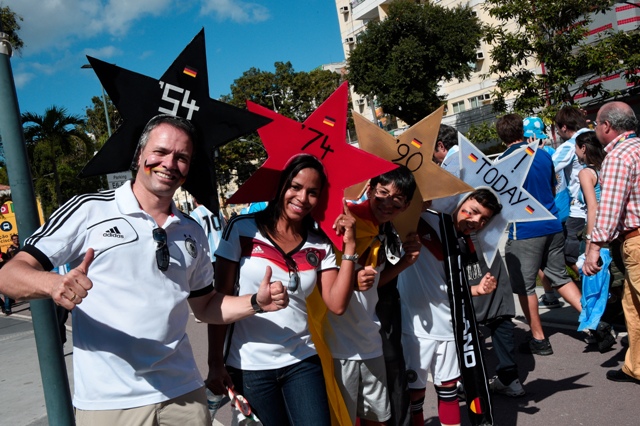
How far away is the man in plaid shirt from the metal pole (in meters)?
3.54

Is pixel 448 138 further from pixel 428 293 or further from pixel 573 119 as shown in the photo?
pixel 573 119

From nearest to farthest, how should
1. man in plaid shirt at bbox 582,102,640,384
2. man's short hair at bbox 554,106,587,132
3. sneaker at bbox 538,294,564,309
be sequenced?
man in plaid shirt at bbox 582,102,640,384 → man's short hair at bbox 554,106,587,132 → sneaker at bbox 538,294,564,309

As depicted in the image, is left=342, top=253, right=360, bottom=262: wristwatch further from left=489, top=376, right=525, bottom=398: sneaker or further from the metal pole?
left=489, top=376, right=525, bottom=398: sneaker

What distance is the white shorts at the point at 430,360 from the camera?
146 inches

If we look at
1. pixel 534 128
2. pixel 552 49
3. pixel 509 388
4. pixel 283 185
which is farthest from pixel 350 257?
pixel 552 49

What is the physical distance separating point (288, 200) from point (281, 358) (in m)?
0.74

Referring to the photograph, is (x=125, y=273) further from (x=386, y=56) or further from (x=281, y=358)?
(x=386, y=56)

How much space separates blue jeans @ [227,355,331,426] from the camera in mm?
2803

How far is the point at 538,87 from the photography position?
1405 cm

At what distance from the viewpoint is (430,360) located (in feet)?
12.3

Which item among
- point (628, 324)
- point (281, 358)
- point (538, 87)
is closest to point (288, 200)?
point (281, 358)

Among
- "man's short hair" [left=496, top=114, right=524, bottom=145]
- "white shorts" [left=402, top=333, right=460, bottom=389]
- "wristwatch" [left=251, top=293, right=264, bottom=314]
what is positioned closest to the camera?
"wristwatch" [left=251, top=293, right=264, bottom=314]

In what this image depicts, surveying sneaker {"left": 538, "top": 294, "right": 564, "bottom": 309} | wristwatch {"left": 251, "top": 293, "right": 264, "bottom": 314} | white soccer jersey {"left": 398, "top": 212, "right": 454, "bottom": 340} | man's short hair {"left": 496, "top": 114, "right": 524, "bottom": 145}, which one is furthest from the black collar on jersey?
sneaker {"left": 538, "top": 294, "right": 564, "bottom": 309}

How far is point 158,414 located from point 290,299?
0.78 meters
